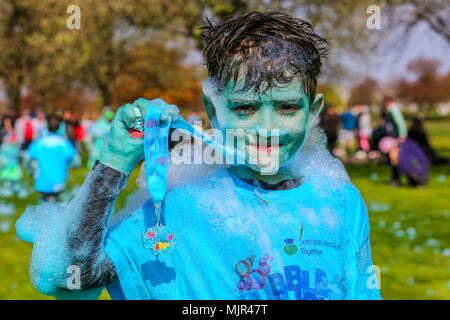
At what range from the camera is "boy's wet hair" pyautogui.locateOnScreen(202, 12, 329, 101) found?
5.02 ft

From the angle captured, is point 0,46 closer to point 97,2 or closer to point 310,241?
point 97,2

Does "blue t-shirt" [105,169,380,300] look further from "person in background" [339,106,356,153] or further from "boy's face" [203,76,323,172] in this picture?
"person in background" [339,106,356,153]

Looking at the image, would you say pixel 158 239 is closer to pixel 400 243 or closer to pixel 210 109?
pixel 210 109

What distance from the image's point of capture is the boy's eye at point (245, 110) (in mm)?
1561

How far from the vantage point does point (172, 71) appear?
19.0m

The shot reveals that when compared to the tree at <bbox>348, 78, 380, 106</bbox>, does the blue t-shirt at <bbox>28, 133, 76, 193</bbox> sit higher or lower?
lower

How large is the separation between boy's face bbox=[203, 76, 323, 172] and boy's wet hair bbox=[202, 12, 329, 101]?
28mm

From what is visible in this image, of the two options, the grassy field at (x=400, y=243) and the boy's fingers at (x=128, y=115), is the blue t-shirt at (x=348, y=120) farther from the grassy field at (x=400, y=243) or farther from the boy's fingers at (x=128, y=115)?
the boy's fingers at (x=128, y=115)

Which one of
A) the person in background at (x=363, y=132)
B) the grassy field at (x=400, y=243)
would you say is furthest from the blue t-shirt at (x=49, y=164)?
the person in background at (x=363, y=132)

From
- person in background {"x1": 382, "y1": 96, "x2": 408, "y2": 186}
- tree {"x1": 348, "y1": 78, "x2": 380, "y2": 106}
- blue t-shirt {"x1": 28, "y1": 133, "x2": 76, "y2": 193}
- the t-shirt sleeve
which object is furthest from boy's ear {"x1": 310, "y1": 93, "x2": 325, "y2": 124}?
tree {"x1": 348, "y1": 78, "x2": 380, "y2": 106}

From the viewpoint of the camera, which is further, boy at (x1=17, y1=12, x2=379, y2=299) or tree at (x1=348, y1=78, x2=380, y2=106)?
tree at (x1=348, y1=78, x2=380, y2=106)

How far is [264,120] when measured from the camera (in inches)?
60.9
